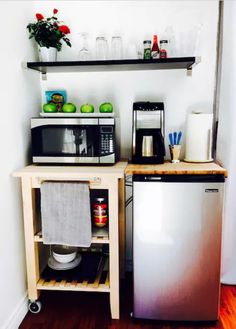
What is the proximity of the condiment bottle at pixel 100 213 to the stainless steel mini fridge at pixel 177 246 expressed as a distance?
0.79ft

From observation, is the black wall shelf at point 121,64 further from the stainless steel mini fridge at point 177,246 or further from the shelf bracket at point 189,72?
the stainless steel mini fridge at point 177,246

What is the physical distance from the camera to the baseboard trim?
5.50 feet

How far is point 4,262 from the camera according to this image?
163 cm

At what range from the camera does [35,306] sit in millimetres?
1863

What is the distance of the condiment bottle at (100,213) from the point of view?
1.84 meters

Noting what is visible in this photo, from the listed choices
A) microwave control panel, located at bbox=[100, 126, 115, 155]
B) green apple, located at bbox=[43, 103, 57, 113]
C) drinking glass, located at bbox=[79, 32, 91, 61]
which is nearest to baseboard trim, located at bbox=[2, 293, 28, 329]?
microwave control panel, located at bbox=[100, 126, 115, 155]

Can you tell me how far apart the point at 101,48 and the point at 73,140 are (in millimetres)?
682

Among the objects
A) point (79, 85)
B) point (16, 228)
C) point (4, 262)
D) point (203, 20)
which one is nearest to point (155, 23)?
point (203, 20)

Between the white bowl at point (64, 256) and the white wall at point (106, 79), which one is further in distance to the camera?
the white bowl at point (64, 256)

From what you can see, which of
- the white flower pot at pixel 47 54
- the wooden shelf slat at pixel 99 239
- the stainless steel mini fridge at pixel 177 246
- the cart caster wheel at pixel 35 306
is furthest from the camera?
the white flower pot at pixel 47 54

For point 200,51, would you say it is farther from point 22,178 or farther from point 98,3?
point 22,178

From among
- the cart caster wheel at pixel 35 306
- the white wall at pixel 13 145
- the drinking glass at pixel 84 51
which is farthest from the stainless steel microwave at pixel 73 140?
the cart caster wheel at pixel 35 306

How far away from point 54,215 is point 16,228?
0.85 ft

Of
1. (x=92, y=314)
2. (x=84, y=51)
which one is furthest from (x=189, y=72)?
(x=92, y=314)
